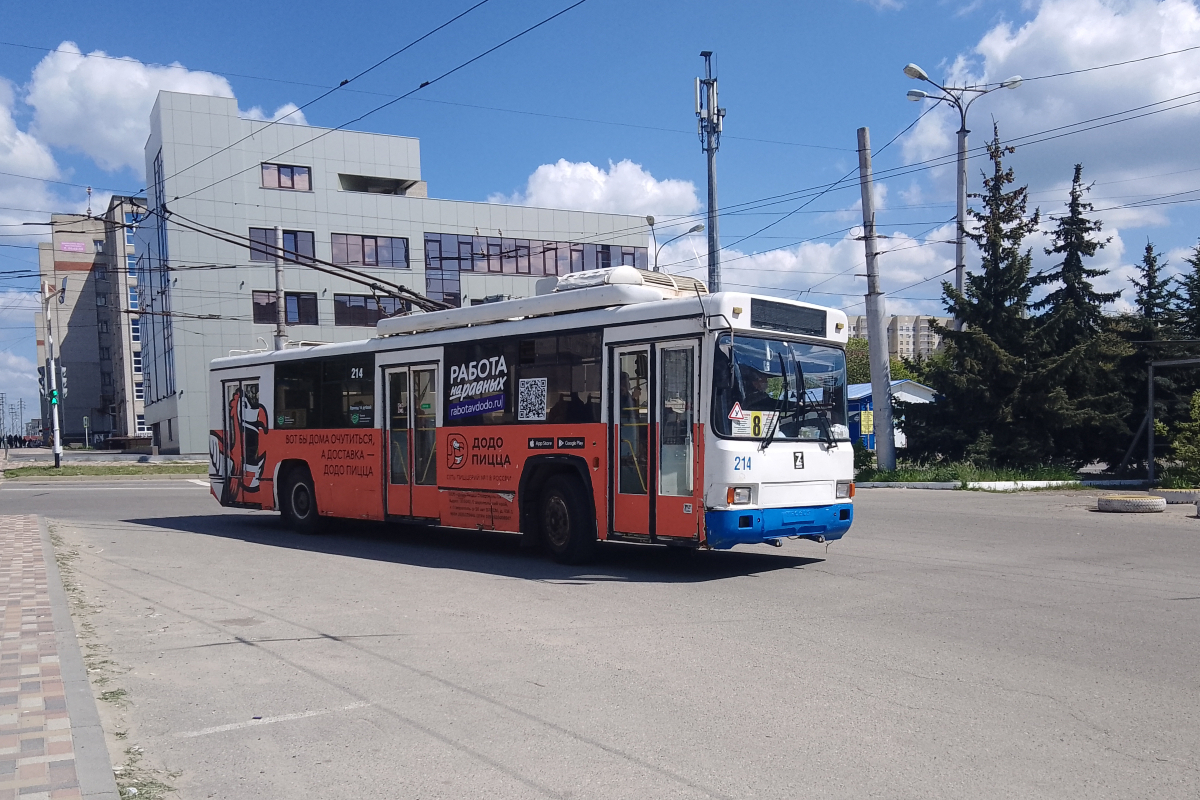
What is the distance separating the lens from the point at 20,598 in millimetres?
8922

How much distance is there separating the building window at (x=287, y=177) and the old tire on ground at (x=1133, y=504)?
151 ft

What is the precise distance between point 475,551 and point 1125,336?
68.1 ft

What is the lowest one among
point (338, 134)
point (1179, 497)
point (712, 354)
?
point (1179, 497)

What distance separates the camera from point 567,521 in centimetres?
1120

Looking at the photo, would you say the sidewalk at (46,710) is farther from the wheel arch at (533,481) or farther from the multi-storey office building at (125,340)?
the multi-storey office building at (125,340)

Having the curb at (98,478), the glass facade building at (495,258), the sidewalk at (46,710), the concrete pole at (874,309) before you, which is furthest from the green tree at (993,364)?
the glass facade building at (495,258)

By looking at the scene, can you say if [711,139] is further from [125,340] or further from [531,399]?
[125,340]

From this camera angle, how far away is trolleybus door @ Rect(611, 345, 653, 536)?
1043 cm

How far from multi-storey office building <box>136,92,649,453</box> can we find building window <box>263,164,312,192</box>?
72 millimetres

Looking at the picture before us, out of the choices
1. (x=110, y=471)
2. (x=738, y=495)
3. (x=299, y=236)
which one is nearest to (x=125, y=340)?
(x=299, y=236)

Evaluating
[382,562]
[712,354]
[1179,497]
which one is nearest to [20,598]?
[382,562]

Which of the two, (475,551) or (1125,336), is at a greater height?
(1125,336)

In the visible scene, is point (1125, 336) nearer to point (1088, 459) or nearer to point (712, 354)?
point (1088, 459)

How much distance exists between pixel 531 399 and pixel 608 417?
4.60 feet
